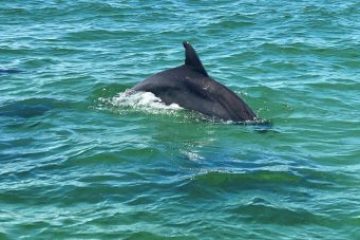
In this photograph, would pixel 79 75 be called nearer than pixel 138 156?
No

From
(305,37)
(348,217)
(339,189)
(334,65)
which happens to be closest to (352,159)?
(339,189)

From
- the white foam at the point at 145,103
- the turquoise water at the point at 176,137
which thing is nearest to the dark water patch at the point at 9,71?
the turquoise water at the point at 176,137

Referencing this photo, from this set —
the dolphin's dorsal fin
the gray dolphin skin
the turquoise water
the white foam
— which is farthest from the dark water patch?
the dolphin's dorsal fin

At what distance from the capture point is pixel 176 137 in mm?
13891

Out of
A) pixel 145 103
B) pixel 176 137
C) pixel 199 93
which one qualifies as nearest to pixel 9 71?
pixel 145 103

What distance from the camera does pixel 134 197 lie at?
10.8m

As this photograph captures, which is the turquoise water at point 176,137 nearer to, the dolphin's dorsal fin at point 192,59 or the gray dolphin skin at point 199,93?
the gray dolphin skin at point 199,93

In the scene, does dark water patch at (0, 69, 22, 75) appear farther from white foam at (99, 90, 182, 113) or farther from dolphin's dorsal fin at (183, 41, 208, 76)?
dolphin's dorsal fin at (183, 41, 208, 76)

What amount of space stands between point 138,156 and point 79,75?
21.4 feet

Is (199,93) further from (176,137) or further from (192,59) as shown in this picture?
(176,137)

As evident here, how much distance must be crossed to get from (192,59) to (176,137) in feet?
5.11

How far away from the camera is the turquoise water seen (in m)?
10.1

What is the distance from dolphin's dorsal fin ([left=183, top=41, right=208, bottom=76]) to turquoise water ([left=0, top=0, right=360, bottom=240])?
93 cm

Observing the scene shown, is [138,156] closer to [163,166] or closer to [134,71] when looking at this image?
[163,166]
